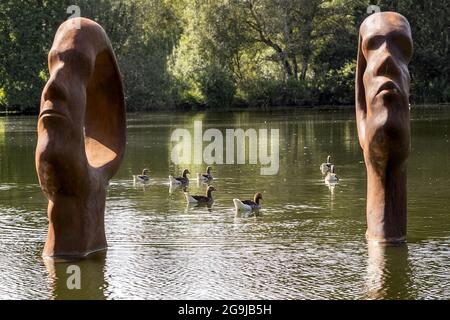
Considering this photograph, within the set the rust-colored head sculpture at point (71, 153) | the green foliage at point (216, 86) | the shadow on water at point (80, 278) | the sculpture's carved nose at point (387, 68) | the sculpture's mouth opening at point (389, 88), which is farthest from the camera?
the green foliage at point (216, 86)

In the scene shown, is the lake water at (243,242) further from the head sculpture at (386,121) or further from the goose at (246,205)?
the head sculpture at (386,121)

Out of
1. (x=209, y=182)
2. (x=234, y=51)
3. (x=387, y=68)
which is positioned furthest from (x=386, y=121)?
(x=234, y=51)

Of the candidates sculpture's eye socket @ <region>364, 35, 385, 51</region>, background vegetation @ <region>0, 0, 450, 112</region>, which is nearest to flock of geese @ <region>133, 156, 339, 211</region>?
sculpture's eye socket @ <region>364, 35, 385, 51</region>

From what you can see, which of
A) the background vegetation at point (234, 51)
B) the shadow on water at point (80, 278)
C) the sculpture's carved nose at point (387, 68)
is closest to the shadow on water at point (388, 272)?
the sculpture's carved nose at point (387, 68)

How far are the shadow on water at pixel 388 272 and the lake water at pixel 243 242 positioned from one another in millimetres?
14

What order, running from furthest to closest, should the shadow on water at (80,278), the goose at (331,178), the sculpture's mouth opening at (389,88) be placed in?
1. the goose at (331,178)
2. the sculpture's mouth opening at (389,88)
3. the shadow on water at (80,278)

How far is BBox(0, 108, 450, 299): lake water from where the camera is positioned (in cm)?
1337

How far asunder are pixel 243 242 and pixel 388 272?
3153mm

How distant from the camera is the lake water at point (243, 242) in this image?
13.4m

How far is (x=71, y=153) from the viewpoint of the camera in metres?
14.2

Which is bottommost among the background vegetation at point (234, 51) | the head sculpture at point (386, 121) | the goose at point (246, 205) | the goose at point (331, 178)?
the goose at point (246, 205)

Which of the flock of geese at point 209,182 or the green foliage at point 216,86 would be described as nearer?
the flock of geese at point 209,182

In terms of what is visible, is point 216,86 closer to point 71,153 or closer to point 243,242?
point 243,242

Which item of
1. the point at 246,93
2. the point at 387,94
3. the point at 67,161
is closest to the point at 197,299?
the point at 67,161
